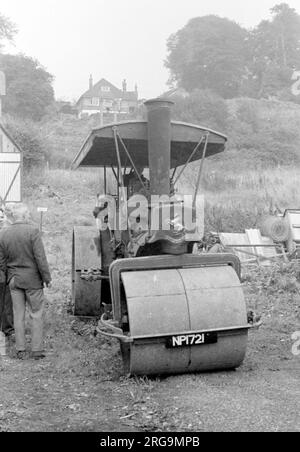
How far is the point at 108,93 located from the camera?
2699 inches

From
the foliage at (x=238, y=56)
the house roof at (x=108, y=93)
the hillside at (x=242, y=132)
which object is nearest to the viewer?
the hillside at (x=242, y=132)

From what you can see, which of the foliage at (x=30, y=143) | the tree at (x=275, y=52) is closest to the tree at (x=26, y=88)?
the foliage at (x=30, y=143)

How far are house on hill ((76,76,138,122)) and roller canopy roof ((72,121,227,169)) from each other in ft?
174

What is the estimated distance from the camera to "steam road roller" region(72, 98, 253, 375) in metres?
4.96

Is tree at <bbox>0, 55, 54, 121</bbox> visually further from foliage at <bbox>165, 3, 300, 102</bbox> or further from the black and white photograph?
the black and white photograph

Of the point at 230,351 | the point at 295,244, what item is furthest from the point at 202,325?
the point at 295,244

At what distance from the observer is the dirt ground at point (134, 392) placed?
3998 mm

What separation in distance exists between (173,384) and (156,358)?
0.24 m

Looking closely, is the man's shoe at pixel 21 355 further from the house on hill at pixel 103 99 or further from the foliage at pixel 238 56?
the house on hill at pixel 103 99

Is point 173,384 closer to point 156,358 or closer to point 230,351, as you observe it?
point 156,358

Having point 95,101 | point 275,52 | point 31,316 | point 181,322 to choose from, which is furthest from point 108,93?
point 181,322

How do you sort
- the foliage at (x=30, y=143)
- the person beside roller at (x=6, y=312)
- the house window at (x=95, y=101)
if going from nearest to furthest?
the person beside roller at (x=6, y=312) < the foliage at (x=30, y=143) < the house window at (x=95, y=101)

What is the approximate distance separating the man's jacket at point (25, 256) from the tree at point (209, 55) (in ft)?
153

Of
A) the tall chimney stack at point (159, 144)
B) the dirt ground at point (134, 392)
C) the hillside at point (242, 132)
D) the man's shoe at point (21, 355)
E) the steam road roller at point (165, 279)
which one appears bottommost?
the man's shoe at point (21, 355)
